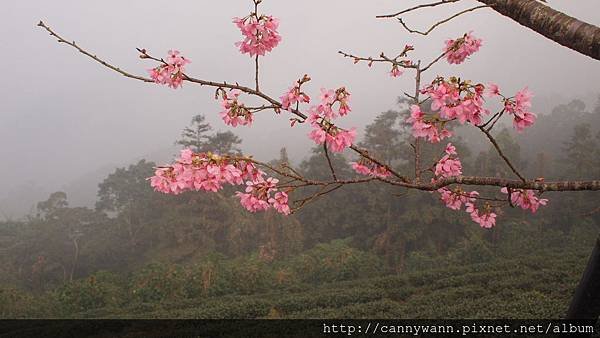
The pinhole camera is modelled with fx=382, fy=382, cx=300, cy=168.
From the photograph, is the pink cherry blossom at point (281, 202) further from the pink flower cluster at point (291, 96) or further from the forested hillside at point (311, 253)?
the forested hillside at point (311, 253)

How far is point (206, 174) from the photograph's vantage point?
5.93 feet

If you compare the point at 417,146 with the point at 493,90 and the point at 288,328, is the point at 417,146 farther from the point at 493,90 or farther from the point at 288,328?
the point at 288,328

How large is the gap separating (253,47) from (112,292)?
15.5m

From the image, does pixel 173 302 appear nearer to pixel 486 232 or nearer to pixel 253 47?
pixel 253 47

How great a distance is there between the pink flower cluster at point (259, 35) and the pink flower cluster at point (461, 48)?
127 cm

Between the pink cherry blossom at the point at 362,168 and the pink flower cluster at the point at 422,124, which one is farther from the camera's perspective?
the pink cherry blossom at the point at 362,168

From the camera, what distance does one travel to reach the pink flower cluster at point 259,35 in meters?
2.26

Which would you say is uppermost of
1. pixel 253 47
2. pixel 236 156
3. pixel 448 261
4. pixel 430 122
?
pixel 253 47

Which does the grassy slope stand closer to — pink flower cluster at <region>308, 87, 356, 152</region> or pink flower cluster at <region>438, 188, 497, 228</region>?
pink flower cluster at <region>438, 188, 497, 228</region>

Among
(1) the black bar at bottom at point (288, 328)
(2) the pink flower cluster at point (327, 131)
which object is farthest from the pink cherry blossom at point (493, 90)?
(1) the black bar at bottom at point (288, 328)

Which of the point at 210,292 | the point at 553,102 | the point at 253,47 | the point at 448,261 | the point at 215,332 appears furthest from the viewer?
the point at 553,102

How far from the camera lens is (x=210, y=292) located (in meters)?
14.6

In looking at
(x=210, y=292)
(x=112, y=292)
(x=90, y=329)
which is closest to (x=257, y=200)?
(x=90, y=329)

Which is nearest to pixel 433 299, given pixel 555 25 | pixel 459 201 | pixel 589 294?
pixel 459 201
